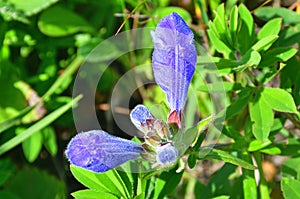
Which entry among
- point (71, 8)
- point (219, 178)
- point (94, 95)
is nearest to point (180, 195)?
point (219, 178)

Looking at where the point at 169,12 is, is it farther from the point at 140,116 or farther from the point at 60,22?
the point at 140,116

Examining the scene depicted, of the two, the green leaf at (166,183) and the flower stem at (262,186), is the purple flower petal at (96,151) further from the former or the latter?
the flower stem at (262,186)

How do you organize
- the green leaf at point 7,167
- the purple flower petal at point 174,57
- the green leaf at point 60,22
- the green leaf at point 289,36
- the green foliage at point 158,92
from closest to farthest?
the purple flower petal at point 174,57, the green foliage at point 158,92, the green leaf at point 289,36, the green leaf at point 7,167, the green leaf at point 60,22

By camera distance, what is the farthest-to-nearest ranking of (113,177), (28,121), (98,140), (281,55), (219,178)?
(28,121) → (219,178) → (281,55) → (113,177) → (98,140)

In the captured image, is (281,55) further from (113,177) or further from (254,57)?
(113,177)

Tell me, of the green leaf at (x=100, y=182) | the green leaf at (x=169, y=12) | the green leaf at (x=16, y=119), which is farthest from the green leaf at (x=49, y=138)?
the green leaf at (x=100, y=182)

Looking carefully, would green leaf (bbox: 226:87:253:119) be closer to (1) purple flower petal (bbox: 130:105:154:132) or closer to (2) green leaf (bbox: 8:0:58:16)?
(1) purple flower petal (bbox: 130:105:154:132)

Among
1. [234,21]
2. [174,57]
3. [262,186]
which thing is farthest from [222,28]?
[262,186]

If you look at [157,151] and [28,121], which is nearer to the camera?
[157,151]
